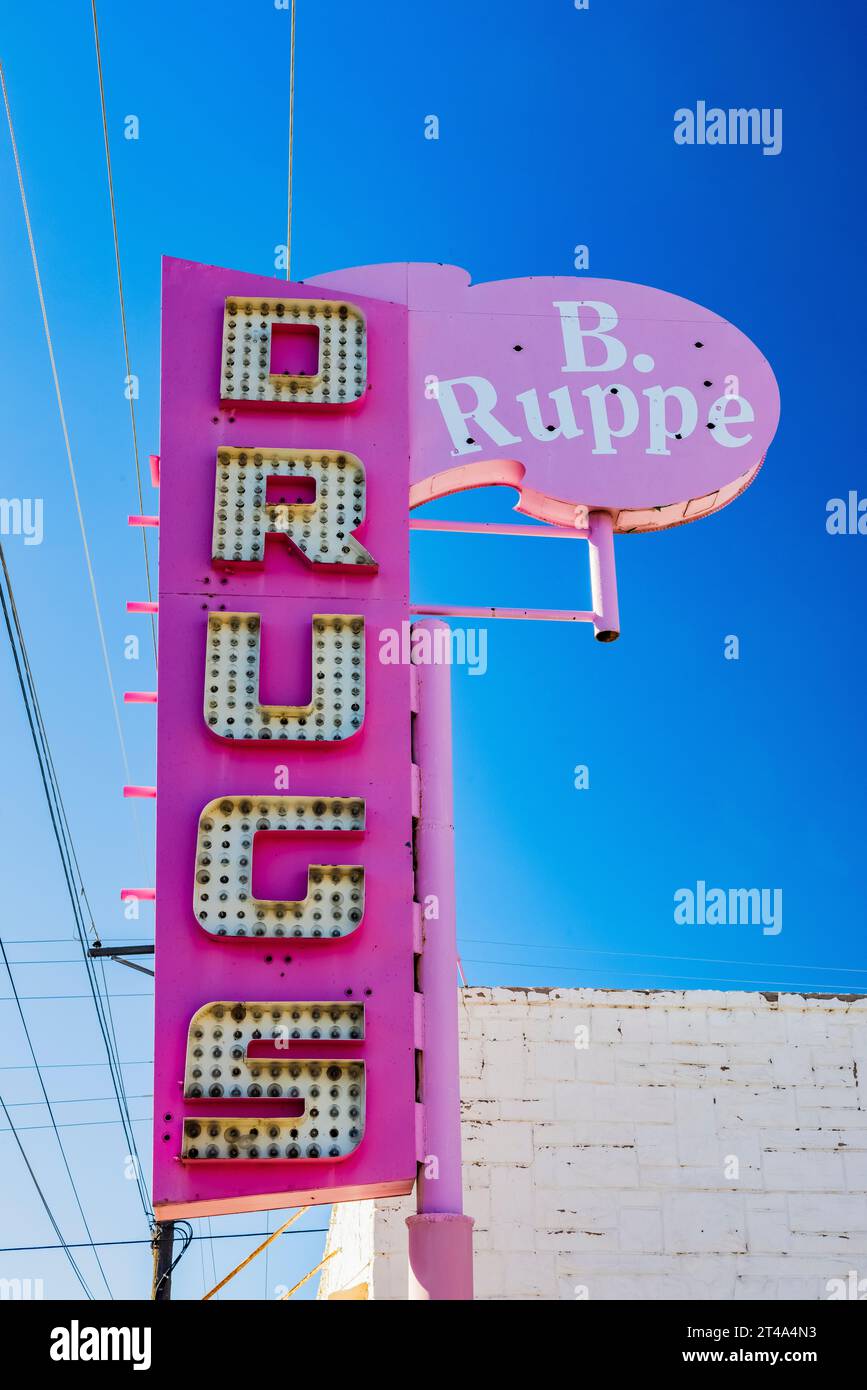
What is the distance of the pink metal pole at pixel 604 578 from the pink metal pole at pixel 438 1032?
3.74 feet

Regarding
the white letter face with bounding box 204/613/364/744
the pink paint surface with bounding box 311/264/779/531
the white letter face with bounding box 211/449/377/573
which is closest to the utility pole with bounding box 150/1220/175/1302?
the white letter face with bounding box 204/613/364/744

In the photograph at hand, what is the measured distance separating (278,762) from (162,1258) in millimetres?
11716

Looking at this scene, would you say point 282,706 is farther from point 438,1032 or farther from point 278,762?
point 438,1032

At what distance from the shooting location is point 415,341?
32.9 ft

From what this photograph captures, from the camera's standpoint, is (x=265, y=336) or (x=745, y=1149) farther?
(x=745, y=1149)

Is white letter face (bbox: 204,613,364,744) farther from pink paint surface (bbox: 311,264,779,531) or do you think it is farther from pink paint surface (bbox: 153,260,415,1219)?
pink paint surface (bbox: 311,264,779,531)

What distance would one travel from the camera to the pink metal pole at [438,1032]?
7617 millimetres

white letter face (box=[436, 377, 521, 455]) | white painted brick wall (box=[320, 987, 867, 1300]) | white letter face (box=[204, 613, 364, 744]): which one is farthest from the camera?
white painted brick wall (box=[320, 987, 867, 1300])

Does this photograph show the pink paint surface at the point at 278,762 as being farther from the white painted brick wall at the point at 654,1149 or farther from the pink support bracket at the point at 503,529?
the white painted brick wall at the point at 654,1149

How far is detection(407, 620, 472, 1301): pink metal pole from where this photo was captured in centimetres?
762

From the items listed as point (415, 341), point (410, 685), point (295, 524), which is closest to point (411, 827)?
point (410, 685)

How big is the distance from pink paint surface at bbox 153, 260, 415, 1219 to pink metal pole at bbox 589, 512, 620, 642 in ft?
4.32

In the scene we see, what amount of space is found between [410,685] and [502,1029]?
158 inches
